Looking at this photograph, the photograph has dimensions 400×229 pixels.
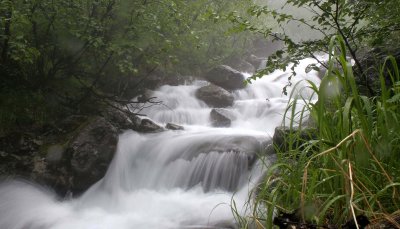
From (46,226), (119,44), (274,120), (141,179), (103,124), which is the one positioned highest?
(119,44)

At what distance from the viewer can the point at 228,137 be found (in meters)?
6.46

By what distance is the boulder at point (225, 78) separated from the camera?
1198cm

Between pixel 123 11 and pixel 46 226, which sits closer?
pixel 46 226

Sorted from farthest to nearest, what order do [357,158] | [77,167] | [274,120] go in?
1. [274,120]
2. [77,167]
3. [357,158]

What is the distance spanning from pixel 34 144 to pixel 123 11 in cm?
281

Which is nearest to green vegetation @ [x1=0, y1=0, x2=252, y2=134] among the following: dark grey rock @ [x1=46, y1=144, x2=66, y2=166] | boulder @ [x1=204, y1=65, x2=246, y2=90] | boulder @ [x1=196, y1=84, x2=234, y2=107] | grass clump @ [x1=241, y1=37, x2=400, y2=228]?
dark grey rock @ [x1=46, y1=144, x2=66, y2=166]

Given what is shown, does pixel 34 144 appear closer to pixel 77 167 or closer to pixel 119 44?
pixel 77 167

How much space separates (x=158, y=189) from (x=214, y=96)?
517 centimetres

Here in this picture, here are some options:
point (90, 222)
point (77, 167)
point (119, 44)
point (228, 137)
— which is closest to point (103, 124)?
point (77, 167)

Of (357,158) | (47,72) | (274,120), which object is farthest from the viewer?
(274,120)

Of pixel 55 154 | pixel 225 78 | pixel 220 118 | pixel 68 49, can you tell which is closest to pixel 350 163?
pixel 55 154

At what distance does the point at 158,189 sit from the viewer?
5.77 meters

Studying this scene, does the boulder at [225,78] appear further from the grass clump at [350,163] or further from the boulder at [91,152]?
the grass clump at [350,163]

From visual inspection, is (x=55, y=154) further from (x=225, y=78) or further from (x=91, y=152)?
(x=225, y=78)
